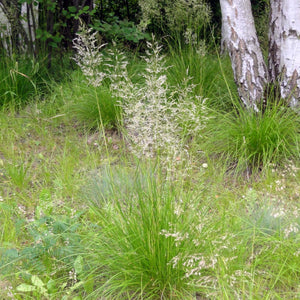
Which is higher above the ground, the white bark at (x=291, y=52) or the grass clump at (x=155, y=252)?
the white bark at (x=291, y=52)

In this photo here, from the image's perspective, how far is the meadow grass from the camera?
6.67 feet

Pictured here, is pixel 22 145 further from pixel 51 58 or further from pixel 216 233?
pixel 216 233

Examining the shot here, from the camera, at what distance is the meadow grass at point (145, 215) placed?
203 centimetres

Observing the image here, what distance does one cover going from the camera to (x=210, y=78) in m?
4.73

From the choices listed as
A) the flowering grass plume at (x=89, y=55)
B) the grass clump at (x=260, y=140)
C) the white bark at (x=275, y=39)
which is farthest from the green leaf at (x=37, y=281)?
the white bark at (x=275, y=39)

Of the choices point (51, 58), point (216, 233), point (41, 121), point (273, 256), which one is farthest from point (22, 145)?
point (273, 256)

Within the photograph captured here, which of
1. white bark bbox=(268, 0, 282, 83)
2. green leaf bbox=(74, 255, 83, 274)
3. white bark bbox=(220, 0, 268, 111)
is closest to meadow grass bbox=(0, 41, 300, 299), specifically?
green leaf bbox=(74, 255, 83, 274)

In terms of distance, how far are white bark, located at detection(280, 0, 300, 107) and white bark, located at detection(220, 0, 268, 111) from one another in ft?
0.83

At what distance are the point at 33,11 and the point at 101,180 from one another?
12.1 ft

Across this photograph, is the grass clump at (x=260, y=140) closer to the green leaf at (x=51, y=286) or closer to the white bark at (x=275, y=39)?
the white bark at (x=275, y=39)

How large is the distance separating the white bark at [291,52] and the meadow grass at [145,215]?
0.28 m

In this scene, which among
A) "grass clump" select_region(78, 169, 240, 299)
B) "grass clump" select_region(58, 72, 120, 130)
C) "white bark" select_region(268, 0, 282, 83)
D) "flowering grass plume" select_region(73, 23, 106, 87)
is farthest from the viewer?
"grass clump" select_region(58, 72, 120, 130)

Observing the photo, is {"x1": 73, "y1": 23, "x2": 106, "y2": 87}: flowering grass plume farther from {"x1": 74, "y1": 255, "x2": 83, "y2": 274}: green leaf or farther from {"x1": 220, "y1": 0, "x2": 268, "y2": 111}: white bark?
{"x1": 220, "y1": 0, "x2": 268, "y2": 111}: white bark

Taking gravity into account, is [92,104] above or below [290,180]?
above
